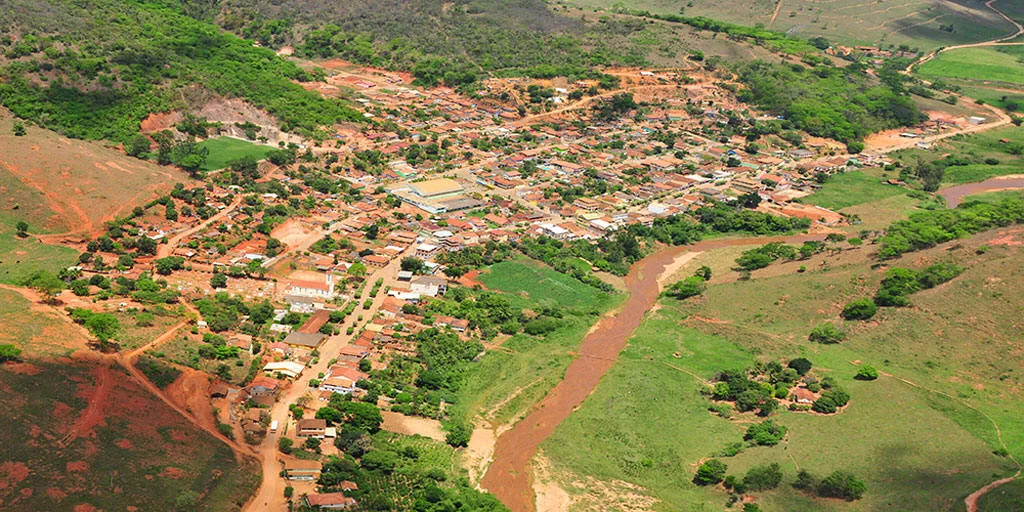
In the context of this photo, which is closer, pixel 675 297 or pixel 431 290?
pixel 431 290

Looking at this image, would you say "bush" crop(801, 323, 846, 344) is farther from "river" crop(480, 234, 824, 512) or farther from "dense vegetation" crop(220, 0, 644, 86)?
"dense vegetation" crop(220, 0, 644, 86)

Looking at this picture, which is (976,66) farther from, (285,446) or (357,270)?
A: (285,446)

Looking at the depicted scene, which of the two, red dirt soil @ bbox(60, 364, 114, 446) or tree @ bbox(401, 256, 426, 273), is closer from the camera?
red dirt soil @ bbox(60, 364, 114, 446)

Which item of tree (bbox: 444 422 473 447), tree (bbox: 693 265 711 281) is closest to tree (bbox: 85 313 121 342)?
Answer: tree (bbox: 444 422 473 447)

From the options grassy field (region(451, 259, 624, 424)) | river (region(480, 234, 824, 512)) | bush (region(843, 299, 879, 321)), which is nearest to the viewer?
river (region(480, 234, 824, 512))

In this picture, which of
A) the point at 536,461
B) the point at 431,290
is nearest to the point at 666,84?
the point at 431,290

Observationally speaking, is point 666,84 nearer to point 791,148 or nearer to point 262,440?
point 791,148

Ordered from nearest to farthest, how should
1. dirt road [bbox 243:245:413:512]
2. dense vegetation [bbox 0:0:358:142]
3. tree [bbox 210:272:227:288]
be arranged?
dirt road [bbox 243:245:413:512] < tree [bbox 210:272:227:288] < dense vegetation [bbox 0:0:358:142]
